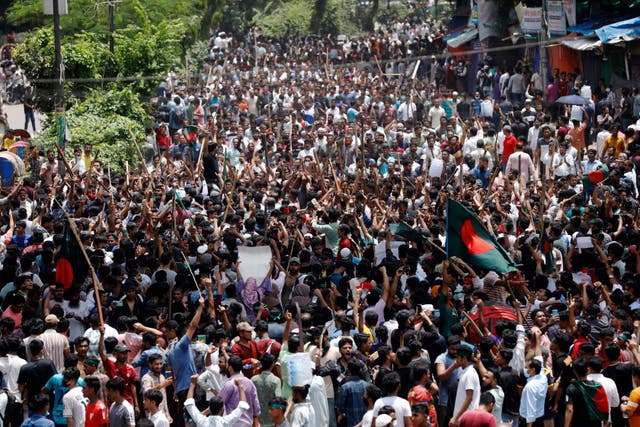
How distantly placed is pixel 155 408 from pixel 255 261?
353cm

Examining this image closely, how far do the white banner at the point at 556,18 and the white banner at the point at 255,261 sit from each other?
15.5 metres

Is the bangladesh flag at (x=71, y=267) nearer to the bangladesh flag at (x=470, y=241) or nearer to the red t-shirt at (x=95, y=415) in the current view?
the red t-shirt at (x=95, y=415)

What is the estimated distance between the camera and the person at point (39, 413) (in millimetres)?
8867

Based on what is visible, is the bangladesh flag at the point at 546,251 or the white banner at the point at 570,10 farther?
the white banner at the point at 570,10

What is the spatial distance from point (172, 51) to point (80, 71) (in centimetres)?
225

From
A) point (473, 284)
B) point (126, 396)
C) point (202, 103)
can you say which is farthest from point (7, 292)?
point (202, 103)

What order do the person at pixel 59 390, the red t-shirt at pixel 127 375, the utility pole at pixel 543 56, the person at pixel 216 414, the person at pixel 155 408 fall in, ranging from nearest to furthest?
the person at pixel 216 414 < the person at pixel 155 408 < the person at pixel 59 390 < the red t-shirt at pixel 127 375 < the utility pole at pixel 543 56

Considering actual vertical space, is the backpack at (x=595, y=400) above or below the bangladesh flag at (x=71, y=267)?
below

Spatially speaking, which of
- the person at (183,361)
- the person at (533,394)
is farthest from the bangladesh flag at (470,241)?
the person at (183,361)

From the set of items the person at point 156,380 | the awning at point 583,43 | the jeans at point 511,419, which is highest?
the awning at point 583,43

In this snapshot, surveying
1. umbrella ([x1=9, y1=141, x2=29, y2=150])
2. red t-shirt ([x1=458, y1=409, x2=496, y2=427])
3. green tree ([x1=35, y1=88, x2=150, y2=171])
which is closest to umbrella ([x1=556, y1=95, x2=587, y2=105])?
green tree ([x1=35, y1=88, x2=150, y2=171])

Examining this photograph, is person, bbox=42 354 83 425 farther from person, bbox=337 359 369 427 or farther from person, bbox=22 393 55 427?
person, bbox=337 359 369 427

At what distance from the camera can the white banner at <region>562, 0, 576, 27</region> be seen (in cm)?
2620

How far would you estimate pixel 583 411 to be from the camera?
941 cm
